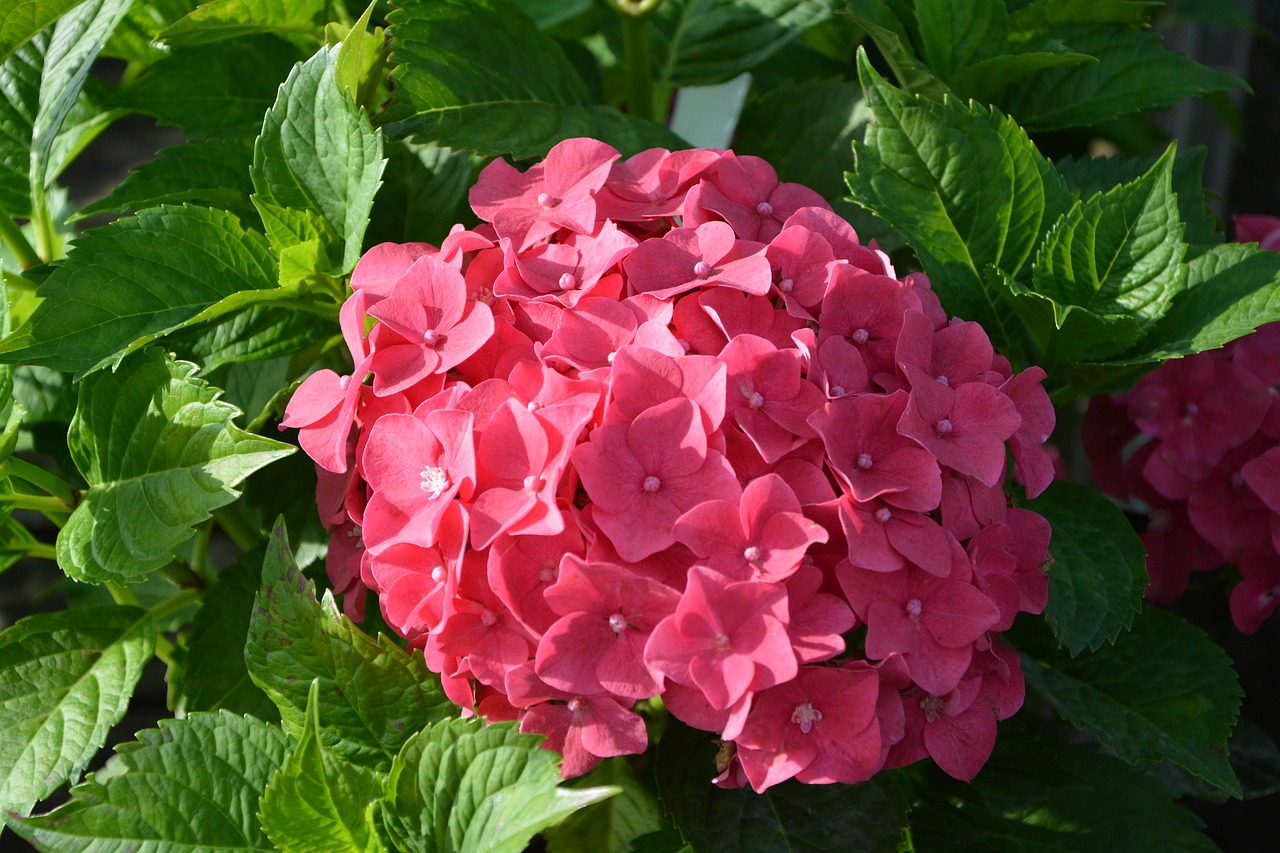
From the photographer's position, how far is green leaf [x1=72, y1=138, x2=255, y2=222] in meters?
0.89

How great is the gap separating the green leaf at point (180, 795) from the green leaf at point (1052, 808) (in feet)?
1.64

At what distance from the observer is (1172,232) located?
780mm

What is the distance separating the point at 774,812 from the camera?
0.71 m

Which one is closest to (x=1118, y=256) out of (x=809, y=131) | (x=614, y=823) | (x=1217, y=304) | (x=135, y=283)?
(x=1217, y=304)

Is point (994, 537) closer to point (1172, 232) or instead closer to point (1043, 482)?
point (1043, 482)

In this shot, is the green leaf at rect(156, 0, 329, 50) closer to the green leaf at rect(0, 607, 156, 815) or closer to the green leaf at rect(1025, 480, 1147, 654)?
the green leaf at rect(0, 607, 156, 815)

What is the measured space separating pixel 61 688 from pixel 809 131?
0.79 m

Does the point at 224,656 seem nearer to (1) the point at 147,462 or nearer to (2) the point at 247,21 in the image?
(1) the point at 147,462

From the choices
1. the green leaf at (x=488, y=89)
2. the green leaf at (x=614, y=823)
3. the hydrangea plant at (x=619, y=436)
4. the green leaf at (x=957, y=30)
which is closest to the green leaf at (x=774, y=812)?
the hydrangea plant at (x=619, y=436)

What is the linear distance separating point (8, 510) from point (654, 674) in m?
0.53

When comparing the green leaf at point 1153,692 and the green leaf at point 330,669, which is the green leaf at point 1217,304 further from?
the green leaf at point 330,669

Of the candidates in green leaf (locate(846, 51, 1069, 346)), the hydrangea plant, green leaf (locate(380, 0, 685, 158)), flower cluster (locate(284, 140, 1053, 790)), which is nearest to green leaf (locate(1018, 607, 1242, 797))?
the hydrangea plant

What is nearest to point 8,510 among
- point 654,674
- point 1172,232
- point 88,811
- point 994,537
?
point 88,811

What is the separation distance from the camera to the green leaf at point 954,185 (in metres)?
0.80
